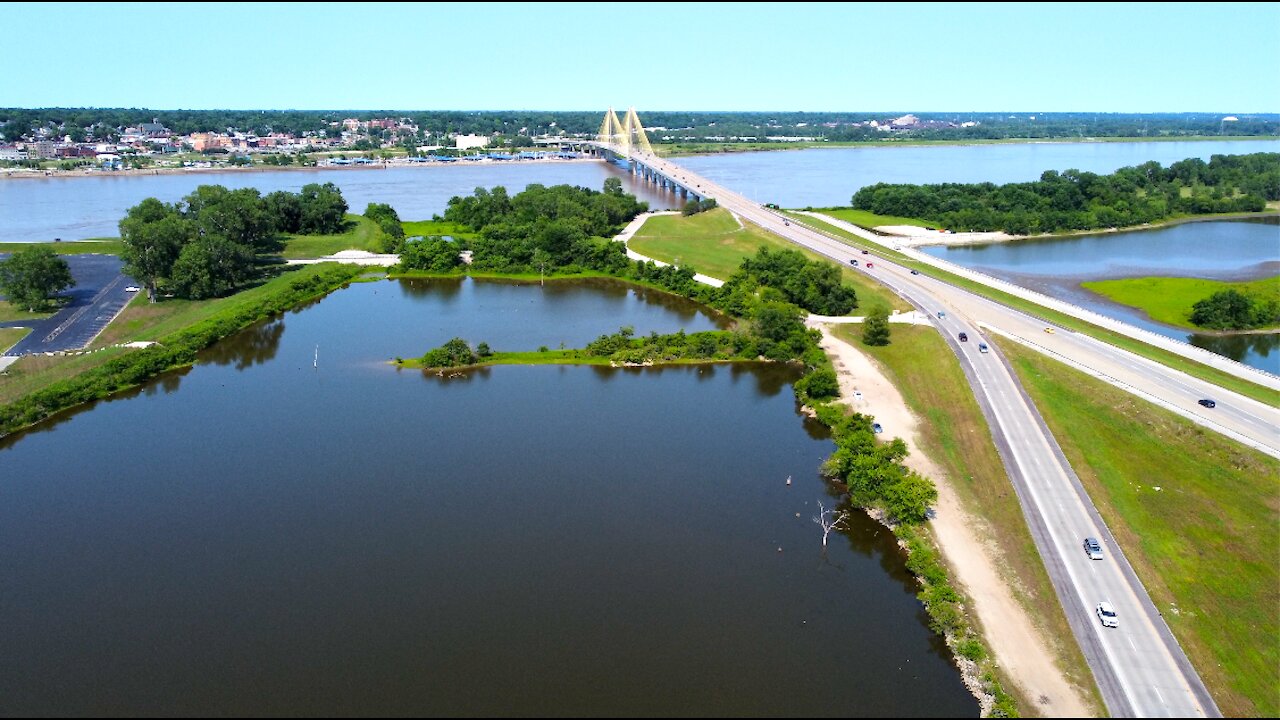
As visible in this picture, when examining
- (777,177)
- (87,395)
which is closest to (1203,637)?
(87,395)

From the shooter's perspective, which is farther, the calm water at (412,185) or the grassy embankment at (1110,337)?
the calm water at (412,185)

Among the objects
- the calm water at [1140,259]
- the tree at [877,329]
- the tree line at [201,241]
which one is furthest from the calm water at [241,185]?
the tree at [877,329]

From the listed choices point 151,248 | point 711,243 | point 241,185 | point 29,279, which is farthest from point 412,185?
point 29,279

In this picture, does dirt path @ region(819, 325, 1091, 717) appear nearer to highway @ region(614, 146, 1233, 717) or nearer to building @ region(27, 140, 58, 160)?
highway @ region(614, 146, 1233, 717)

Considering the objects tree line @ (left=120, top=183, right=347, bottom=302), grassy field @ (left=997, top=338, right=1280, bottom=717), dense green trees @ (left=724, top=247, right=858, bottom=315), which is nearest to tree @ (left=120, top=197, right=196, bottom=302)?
tree line @ (left=120, top=183, right=347, bottom=302)

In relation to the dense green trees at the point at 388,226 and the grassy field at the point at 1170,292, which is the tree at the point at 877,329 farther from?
the dense green trees at the point at 388,226

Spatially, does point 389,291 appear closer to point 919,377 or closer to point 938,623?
point 919,377
